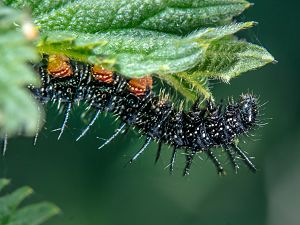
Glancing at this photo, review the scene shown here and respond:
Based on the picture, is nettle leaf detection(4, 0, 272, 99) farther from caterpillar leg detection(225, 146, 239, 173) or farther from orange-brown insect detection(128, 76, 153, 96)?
caterpillar leg detection(225, 146, 239, 173)

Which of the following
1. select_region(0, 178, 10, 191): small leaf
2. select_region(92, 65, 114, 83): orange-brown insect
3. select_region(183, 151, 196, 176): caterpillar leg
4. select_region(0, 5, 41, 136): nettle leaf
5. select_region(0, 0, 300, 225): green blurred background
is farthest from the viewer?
select_region(0, 0, 300, 225): green blurred background

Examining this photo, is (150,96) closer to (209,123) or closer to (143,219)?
(209,123)

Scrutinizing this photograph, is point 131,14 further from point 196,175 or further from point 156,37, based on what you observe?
point 196,175

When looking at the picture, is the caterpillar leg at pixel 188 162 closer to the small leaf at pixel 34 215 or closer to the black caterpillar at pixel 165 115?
the black caterpillar at pixel 165 115

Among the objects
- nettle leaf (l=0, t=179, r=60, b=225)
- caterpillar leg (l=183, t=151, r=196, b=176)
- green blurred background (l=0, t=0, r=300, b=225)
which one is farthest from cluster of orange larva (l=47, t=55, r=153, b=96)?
green blurred background (l=0, t=0, r=300, b=225)

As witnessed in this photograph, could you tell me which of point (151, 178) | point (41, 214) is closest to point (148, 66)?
point (41, 214)

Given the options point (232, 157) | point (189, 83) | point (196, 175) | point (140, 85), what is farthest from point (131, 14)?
point (196, 175)

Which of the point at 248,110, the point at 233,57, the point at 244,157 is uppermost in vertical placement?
the point at 233,57
